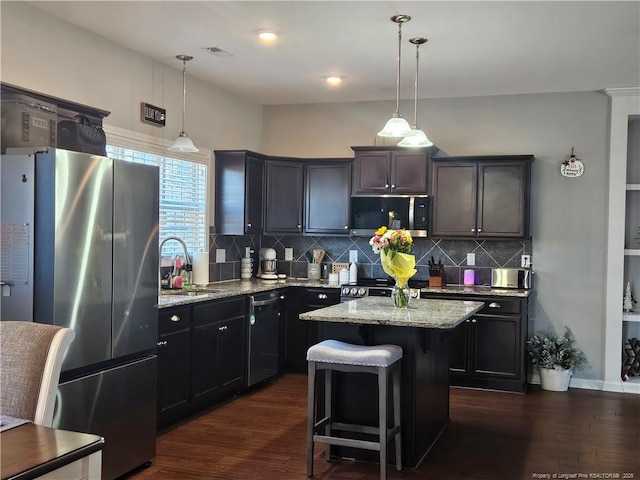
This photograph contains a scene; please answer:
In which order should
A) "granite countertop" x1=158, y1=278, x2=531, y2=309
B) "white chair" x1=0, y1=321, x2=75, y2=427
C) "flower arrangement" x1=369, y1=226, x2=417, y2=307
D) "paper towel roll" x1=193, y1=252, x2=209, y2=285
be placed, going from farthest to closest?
"paper towel roll" x1=193, y1=252, x2=209, y2=285 < "granite countertop" x1=158, y1=278, x2=531, y2=309 < "flower arrangement" x1=369, y1=226, x2=417, y2=307 < "white chair" x1=0, y1=321, x2=75, y2=427

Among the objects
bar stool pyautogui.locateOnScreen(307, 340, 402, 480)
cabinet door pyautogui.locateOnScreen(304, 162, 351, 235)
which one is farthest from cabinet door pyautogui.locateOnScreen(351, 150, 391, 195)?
bar stool pyautogui.locateOnScreen(307, 340, 402, 480)

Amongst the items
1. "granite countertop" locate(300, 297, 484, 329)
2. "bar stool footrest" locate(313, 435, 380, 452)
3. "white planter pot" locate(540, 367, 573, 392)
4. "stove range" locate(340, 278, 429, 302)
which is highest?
"granite countertop" locate(300, 297, 484, 329)

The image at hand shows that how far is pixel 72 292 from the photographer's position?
3.21 m

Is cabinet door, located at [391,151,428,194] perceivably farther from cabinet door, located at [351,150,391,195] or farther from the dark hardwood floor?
the dark hardwood floor

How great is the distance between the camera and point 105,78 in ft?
15.3

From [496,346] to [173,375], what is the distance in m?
2.94

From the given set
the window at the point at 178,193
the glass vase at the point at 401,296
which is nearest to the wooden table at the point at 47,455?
the glass vase at the point at 401,296

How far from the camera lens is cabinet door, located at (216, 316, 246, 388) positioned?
511 centimetres

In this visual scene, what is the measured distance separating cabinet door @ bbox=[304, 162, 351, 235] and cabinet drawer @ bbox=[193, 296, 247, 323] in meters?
1.47

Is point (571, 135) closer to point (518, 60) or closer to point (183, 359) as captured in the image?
point (518, 60)

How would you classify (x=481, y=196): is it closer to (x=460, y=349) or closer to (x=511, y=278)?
(x=511, y=278)

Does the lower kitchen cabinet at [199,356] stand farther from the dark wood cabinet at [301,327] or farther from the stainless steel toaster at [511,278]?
the stainless steel toaster at [511,278]

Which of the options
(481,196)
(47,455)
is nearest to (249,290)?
(481,196)

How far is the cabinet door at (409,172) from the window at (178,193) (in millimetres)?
1863
